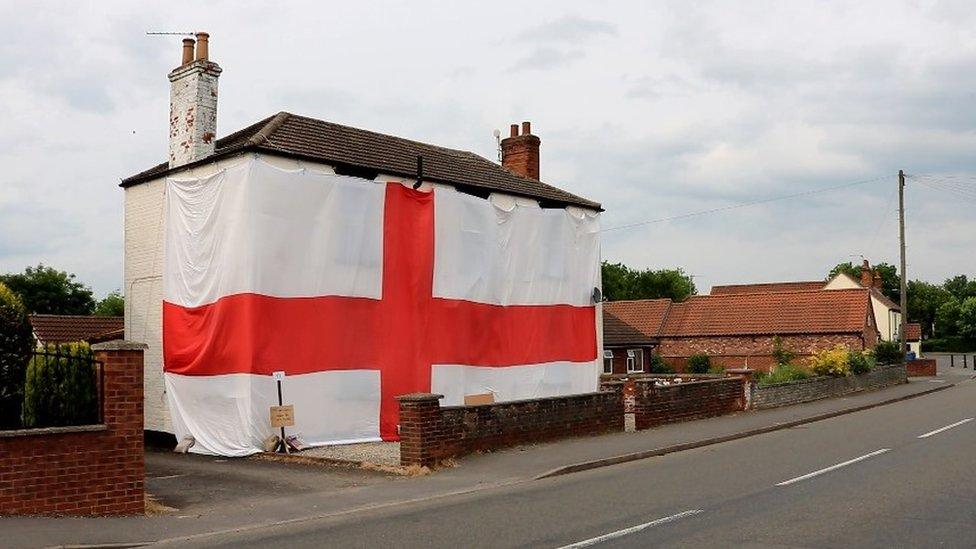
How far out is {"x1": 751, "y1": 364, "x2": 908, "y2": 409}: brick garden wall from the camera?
86.2 ft

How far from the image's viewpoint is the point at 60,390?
10.6 meters

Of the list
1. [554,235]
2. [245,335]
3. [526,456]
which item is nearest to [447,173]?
[554,235]

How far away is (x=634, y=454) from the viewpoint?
15.6 m

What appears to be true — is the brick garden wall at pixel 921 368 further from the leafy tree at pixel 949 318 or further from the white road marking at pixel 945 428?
the leafy tree at pixel 949 318

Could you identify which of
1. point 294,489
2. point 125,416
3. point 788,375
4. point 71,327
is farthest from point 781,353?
point 125,416

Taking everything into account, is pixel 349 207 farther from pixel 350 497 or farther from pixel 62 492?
pixel 62 492

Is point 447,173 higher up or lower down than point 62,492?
higher up

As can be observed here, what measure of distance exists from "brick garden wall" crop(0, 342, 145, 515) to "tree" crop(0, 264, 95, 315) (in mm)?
49535

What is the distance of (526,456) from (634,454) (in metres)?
1.94

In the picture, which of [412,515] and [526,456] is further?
[526,456]

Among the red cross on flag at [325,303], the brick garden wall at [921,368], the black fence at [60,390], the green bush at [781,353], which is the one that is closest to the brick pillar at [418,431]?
the red cross on flag at [325,303]

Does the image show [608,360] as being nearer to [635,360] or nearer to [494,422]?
[635,360]

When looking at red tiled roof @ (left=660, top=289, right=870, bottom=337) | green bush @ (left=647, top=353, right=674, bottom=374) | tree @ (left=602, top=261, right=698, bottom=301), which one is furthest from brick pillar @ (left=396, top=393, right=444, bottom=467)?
tree @ (left=602, top=261, right=698, bottom=301)

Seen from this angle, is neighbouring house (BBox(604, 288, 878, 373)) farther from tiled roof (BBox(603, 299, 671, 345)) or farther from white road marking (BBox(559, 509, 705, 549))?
white road marking (BBox(559, 509, 705, 549))
